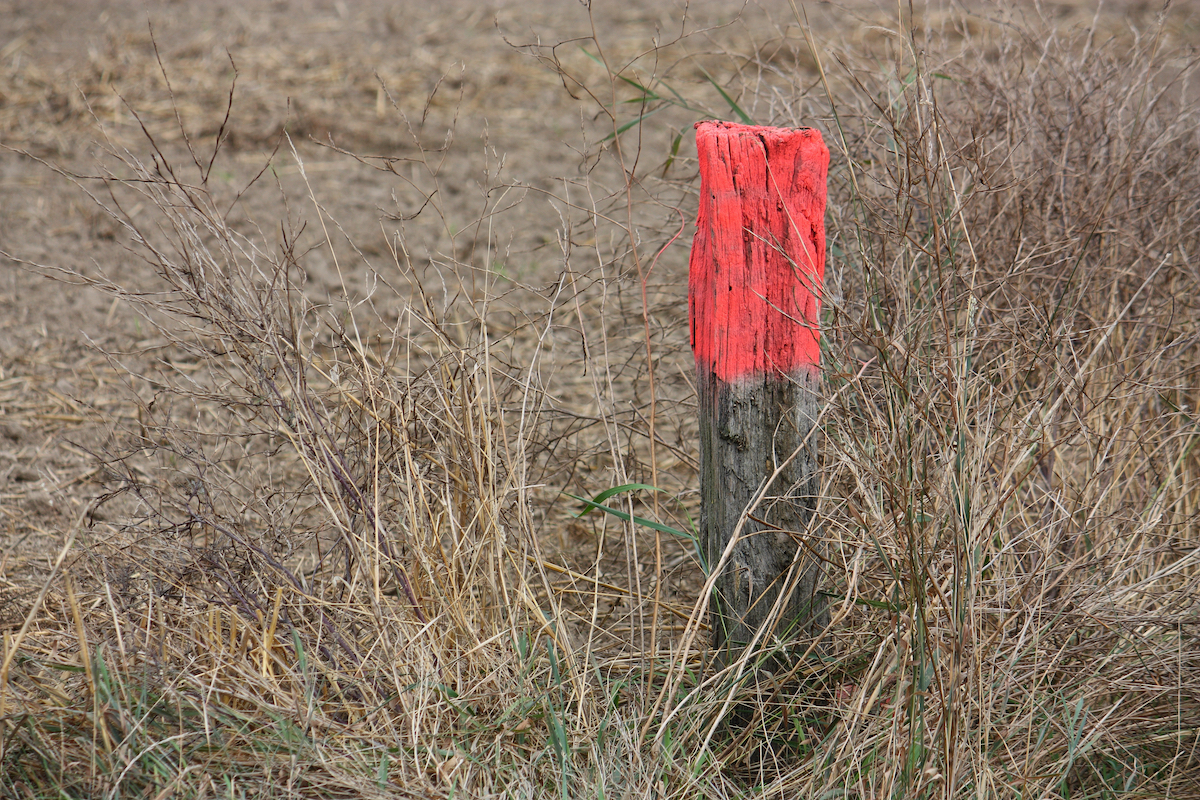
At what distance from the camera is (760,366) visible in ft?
5.79

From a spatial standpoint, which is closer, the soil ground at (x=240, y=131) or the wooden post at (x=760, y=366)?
the wooden post at (x=760, y=366)

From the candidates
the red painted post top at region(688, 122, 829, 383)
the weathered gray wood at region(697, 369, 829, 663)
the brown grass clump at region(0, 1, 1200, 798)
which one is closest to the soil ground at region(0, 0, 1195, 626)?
the brown grass clump at region(0, 1, 1200, 798)

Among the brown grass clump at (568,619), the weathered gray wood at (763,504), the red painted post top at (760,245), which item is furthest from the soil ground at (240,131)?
the weathered gray wood at (763,504)

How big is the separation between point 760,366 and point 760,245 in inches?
9.0

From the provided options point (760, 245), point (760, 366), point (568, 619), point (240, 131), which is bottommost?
point (568, 619)

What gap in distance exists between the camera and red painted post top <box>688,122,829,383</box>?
1.71 m

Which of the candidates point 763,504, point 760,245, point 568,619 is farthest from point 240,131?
point 763,504

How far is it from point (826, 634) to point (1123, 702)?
604mm

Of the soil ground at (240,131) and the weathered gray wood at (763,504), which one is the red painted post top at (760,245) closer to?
the weathered gray wood at (763,504)

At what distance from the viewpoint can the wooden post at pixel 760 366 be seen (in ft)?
5.67

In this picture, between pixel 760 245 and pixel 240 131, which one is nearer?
pixel 760 245

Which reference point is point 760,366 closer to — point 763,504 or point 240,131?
point 763,504

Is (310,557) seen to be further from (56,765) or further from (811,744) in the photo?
(811,744)

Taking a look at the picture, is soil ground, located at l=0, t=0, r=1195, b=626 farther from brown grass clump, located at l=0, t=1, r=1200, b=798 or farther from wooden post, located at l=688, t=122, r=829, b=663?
wooden post, located at l=688, t=122, r=829, b=663
